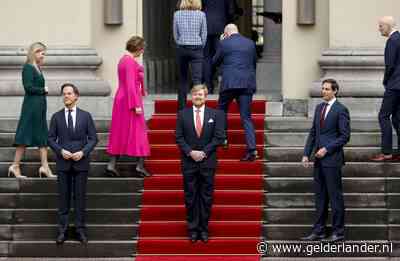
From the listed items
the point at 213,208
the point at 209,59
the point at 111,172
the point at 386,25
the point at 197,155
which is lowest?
the point at 213,208

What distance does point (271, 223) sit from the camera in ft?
57.9

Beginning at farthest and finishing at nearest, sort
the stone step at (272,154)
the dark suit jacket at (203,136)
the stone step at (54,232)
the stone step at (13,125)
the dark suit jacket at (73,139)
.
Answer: the stone step at (13,125)
the stone step at (272,154)
the stone step at (54,232)
the dark suit jacket at (73,139)
the dark suit jacket at (203,136)

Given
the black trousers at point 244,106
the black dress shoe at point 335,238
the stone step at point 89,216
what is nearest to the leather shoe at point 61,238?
the stone step at point 89,216

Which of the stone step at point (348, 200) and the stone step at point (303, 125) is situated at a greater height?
the stone step at point (303, 125)

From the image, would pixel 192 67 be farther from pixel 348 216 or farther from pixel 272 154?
pixel 348 216

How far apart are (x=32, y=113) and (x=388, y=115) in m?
4.60

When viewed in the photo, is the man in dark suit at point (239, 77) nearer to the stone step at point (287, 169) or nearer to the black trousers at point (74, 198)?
the stone step at point (287, 169)

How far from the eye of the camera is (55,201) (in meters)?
18.0

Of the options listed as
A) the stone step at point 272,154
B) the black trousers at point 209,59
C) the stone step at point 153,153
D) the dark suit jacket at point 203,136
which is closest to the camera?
the dark suit jacket at point 203,136

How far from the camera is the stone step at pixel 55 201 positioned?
59.0 feet

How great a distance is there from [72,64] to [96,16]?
2.78 ft

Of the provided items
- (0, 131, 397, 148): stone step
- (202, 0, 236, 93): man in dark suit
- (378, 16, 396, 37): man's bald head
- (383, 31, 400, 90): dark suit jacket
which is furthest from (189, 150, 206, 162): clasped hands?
(202, 0, 236, 93): man in dark suit

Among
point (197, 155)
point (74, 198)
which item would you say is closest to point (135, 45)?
point (197, 155)

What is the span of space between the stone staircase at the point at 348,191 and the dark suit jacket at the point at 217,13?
278 centimetres
